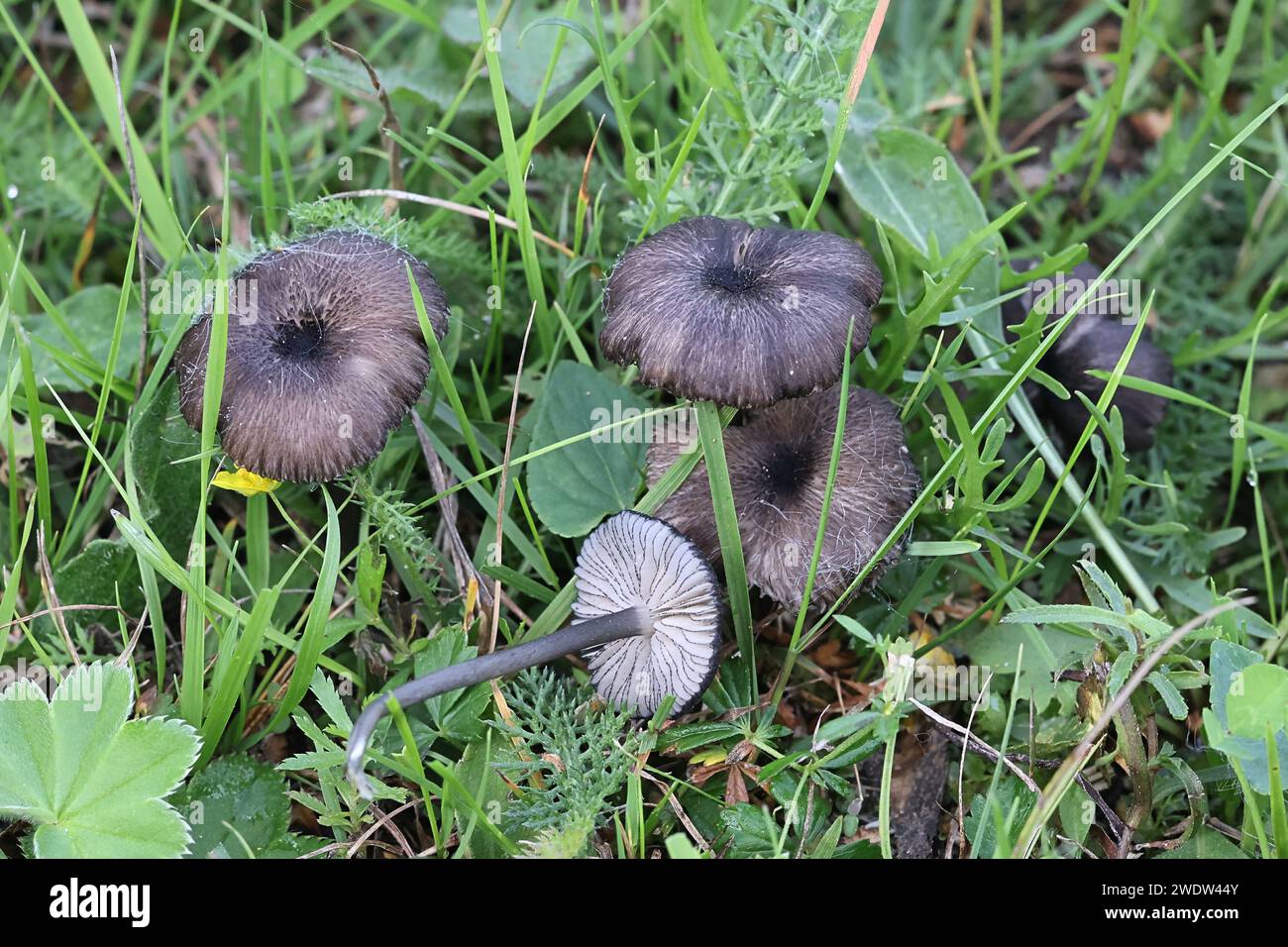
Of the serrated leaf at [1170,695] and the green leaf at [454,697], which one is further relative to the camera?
the green leaf at [454,697]

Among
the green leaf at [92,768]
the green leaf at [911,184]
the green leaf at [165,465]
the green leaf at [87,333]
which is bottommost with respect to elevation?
the green leaf at [92,768]

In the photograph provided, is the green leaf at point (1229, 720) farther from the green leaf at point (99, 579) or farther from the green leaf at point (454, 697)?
the green leaf at point (99, 579)

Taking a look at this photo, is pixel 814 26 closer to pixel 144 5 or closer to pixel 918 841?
pixel 918 841

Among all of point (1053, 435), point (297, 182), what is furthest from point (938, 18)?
point (297, 182)

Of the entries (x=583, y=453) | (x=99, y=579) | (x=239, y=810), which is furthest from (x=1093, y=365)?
(x=99, y=579)

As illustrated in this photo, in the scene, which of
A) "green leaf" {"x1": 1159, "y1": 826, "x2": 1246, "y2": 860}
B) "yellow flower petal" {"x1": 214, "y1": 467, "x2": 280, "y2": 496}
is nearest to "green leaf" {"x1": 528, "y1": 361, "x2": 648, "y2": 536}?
"yellow flower petal" {"x1": 214, "y1": 467, "x2": 280, "y2": 496}

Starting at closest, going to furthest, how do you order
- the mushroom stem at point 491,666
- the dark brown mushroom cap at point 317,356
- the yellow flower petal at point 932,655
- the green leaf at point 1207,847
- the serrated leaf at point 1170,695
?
the mushroom stem at point 491,666 < the serrated leaf at point 1170,695 < the dark brown mushroom cap at point 317,356 < the green leaf at point 1207,847 < the yellow flower petal at point 932,655

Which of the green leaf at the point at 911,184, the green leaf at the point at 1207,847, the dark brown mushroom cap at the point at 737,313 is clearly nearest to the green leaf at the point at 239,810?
the dark brown mushroom cap at the point at 737,313
